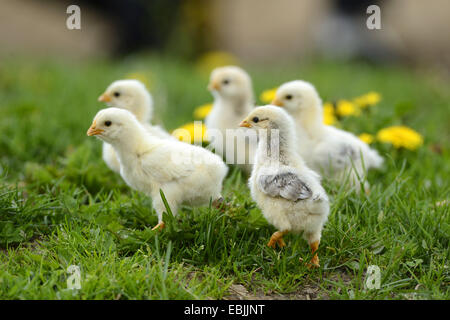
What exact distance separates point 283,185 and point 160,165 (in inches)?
30.6

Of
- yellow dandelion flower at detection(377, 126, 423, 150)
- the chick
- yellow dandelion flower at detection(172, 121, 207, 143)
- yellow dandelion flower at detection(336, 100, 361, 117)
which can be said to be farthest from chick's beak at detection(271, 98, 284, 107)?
yellow dandelion flower at detection(336, 100, 361, 117)

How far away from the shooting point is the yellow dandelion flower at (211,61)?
10.1 meters

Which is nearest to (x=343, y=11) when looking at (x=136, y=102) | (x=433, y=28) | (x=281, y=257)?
(x=433, y=28)

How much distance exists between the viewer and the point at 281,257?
3.21m

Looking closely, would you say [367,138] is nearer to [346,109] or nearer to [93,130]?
[346,109]

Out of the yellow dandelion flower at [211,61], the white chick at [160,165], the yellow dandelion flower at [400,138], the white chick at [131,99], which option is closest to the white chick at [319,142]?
the yellow dandelion flower at [400,138]

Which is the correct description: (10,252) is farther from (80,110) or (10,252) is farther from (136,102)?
(80,110)

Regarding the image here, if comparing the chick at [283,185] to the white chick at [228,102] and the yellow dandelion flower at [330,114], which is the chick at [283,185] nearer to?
the white chick at [228,102]

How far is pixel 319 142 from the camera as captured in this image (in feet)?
14.1

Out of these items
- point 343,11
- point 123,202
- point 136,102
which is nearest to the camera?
point 123,202

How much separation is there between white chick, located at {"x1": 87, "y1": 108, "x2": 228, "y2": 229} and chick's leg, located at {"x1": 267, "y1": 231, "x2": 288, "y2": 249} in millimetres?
466

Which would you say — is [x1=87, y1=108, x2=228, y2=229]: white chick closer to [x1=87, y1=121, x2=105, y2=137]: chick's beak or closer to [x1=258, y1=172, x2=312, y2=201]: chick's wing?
[x1=87, y1=121, x2=105, y2=137]: chick's beak

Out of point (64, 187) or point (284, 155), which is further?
point (64, 187)
